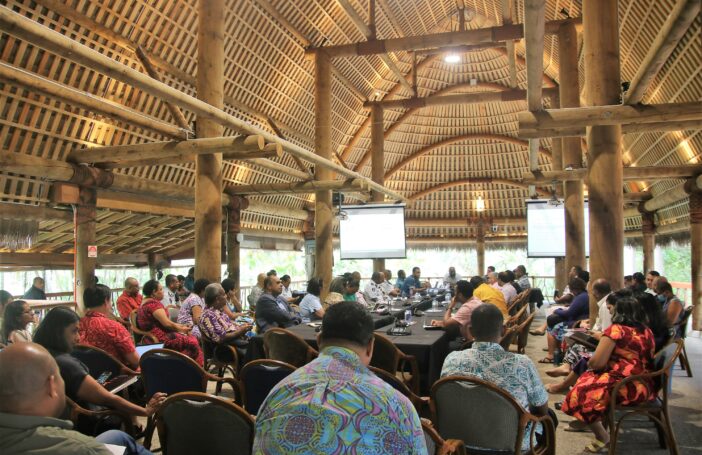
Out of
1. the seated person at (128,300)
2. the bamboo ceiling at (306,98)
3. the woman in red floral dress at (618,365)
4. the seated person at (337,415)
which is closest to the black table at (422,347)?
the woman in red floral dress at (618,365)

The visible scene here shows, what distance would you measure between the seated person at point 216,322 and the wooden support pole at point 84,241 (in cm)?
316

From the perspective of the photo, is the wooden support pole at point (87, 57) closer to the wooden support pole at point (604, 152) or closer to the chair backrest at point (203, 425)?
the chair backrest at point (203, 425)

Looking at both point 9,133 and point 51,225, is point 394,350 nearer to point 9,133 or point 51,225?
point 9,133

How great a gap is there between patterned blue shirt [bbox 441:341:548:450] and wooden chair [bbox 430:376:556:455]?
14 centimetres

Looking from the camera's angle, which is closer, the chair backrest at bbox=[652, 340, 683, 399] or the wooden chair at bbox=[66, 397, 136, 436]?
the wooden chair at bbox=[66, 397, 136, 436]

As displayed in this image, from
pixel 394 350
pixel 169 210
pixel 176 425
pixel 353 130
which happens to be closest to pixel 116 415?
pixel 176 425

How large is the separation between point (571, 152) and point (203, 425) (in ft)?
33.8

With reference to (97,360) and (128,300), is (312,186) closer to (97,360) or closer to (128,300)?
→ (128,300)

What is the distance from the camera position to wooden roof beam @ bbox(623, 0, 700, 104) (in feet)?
12.8

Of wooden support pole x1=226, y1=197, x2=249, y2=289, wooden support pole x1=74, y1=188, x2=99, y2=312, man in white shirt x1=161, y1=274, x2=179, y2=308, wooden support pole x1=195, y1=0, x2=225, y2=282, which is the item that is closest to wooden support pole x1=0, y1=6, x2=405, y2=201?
wooden support pole x1=195, y1=0, x2=225, y2=282

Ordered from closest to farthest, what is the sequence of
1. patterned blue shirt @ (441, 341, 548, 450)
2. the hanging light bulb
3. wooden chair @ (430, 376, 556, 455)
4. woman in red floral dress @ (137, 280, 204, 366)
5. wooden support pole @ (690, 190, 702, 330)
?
wooden chair @ (430, 376, 556, 455) < patterned blue shirt @ (441, 341, 548, 450) < woman in red floral dress @ (137, 280, 204, 366) < wooden support pole @ (690, 190, 702, 330) < the hanging light bulb

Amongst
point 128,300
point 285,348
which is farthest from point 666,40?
point 128,300

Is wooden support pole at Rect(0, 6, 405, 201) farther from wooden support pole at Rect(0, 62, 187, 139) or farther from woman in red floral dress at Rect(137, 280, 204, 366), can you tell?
woman in red floral dress at Rect(137, 280, 204, 366)

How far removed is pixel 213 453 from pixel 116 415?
1139mm
